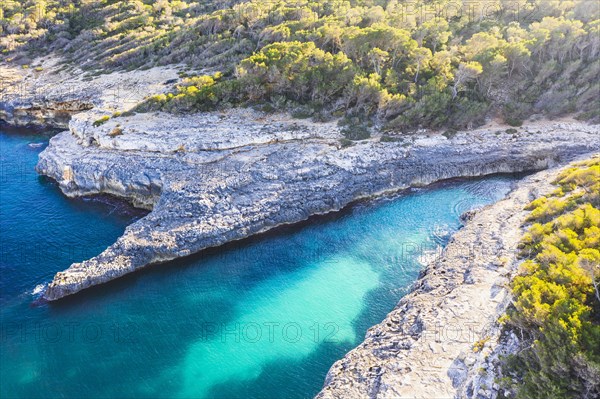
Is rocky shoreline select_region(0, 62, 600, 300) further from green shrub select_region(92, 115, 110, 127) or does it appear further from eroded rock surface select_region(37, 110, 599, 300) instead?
green shrub select_region(92, 115, 110, 127)

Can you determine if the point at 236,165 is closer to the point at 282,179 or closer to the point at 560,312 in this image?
the point at 282,179

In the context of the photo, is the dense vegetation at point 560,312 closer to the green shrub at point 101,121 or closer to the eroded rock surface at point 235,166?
the eroded rock surface at point 235,166

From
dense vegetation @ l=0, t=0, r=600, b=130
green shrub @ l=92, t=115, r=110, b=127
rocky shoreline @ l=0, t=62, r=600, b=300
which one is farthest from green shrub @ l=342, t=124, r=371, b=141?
green shrub @ l=92, t=115, r=110, b=127

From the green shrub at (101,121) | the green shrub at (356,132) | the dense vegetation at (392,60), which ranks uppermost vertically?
the dense vegetation at (392,60)

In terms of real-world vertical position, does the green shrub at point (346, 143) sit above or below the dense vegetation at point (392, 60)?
below

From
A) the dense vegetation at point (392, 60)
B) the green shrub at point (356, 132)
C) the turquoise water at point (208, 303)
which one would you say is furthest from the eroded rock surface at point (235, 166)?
the dense vegetation at point (392, 60)

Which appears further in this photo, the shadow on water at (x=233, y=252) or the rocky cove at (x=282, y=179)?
the shadow on water at (x=233, y=252)

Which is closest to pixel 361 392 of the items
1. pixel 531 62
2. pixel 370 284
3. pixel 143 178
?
pixel 370 284
